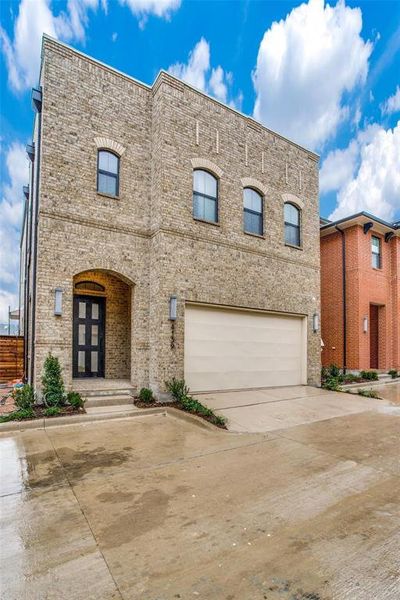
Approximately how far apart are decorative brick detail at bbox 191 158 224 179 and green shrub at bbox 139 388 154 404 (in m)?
6.28

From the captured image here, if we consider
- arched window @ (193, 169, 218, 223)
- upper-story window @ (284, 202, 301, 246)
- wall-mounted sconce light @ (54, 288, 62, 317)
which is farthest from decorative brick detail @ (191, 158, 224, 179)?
wall-mounted sconce light @ (54, 288, 62, 317)

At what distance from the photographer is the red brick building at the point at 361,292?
547 inches

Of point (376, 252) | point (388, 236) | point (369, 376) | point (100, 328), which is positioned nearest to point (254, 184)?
point (100, 328)

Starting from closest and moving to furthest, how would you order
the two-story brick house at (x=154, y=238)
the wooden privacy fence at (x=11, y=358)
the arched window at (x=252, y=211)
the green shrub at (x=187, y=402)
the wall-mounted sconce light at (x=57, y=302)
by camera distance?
the green shrub at (x=187, y=402) < the wall-mounted sconce light at (x=57, y=302) < the two-story brick house at (x=154, y=238) < the arched window at (x=252, y=211) < the wooden privacy fence at (x=11, y=358)

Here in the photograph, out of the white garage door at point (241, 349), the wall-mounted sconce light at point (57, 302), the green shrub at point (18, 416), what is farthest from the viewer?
the white garage door at point (241, 349)

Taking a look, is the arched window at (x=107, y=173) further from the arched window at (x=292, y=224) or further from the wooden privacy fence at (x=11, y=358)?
the wooden privacy fence at (x=11, y=358)

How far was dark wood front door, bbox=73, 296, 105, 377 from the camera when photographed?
9.43 meters

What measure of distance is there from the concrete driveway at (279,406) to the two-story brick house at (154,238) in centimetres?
76

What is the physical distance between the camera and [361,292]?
1391cm

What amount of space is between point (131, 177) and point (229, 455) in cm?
737

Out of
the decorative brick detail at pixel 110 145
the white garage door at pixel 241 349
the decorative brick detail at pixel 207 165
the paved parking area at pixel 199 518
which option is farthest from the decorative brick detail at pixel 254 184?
the paved parking area at pixel 199 518

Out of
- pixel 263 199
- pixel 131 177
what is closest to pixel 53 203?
pixel 131 177

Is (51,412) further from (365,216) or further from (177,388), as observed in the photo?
(365,216)

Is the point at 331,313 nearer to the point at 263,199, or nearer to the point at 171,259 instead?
the point at 263,199
